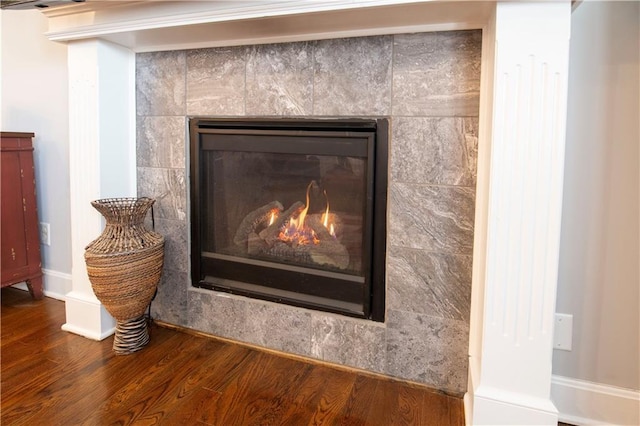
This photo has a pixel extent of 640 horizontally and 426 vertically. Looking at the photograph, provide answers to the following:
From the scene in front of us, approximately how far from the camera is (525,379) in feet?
4.03

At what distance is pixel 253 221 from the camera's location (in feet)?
6.08

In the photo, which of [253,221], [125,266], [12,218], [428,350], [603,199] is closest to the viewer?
[603,199]

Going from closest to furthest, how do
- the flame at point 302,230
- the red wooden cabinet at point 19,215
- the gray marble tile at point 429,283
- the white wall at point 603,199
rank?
the white wall at point 603,199 → the gray marble tile at point 429,283 → the flame at point 302,230 → the red wooden cabinet at point 19,215

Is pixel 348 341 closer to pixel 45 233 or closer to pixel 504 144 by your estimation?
pixel 504 144

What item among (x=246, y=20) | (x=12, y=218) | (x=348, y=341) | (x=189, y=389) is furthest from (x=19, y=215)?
(x=348, y=341)

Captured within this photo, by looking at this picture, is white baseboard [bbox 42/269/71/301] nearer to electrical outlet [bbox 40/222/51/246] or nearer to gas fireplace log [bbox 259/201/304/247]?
electrical outlet [bbox 40/222/51/246]

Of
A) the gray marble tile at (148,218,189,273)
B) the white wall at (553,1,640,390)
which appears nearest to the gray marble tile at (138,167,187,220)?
the gray marble tile at (148,218,189,273)

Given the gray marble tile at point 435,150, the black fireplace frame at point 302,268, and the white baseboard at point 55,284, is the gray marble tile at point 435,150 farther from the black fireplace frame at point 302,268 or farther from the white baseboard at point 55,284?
the white baseboard at point 55,284

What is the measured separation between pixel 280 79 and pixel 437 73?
609 millimetres

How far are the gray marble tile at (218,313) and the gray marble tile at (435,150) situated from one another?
90 centimetres

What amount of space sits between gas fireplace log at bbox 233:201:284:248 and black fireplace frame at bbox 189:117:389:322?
0.31ft

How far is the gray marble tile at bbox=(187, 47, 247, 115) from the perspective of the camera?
174 cm

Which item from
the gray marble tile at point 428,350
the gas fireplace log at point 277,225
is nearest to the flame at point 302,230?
the gas fireplace log at point 277,225

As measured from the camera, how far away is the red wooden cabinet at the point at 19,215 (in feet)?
6.95
